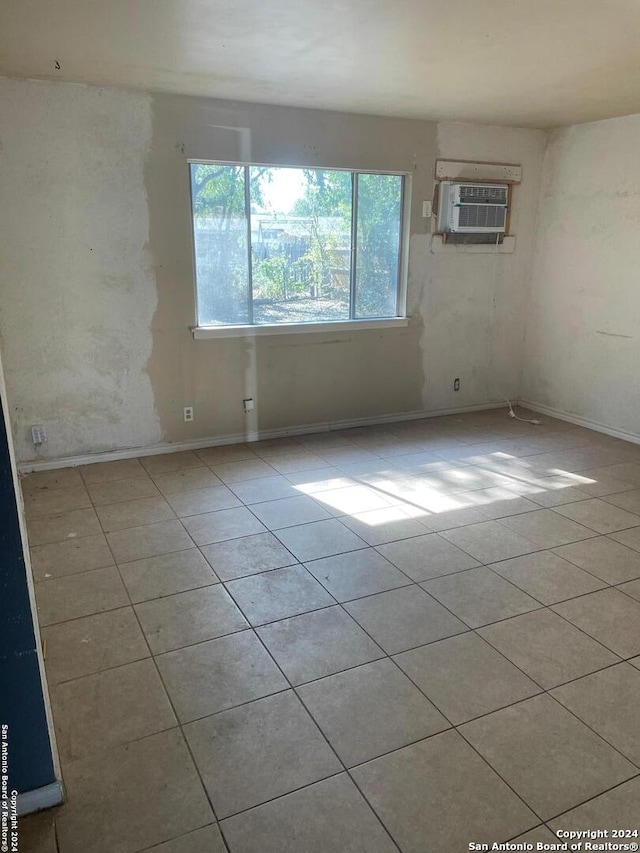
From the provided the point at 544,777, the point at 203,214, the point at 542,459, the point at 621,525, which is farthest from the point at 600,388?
the point at 544,777

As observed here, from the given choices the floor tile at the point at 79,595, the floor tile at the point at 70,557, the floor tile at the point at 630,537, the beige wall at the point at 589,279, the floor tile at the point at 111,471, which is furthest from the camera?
the beige wall at the point at 589,279

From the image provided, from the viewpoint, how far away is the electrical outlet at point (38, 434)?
159 inches

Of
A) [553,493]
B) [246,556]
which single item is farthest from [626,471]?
[246,556]

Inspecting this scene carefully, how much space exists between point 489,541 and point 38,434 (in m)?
2.96

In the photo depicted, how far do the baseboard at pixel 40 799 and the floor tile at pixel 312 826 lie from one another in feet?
1.56

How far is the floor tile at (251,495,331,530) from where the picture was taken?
11.1 ft

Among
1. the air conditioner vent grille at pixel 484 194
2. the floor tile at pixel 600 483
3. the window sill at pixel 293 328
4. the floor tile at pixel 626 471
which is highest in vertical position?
the air conditioner vent grille at pixel 484 194

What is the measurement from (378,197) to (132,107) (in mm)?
1906

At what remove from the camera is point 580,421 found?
5246 millimetres

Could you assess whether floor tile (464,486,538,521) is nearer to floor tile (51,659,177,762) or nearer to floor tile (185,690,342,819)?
floor tile (185,690,342,819)

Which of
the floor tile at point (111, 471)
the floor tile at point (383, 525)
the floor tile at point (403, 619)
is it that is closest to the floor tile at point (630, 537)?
the floor tile at point (383, 525)

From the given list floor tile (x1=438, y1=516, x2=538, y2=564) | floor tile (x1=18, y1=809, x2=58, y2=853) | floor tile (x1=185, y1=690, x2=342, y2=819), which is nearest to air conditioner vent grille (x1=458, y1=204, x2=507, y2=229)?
floor tile (x1=438, y1=516, x2=538, y2=564)

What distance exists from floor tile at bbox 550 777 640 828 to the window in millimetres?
3616

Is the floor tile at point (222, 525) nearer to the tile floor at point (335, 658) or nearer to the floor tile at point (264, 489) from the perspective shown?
the tile floor at point (335, 658)
